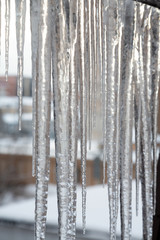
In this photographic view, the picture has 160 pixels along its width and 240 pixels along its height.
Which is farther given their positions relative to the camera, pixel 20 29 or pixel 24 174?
pixel 24 174

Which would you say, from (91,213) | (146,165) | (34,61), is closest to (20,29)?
(34,61)

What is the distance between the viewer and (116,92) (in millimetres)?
681

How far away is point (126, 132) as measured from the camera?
0.72 meters

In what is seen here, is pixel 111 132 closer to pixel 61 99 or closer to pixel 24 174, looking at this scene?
pixel 61 99

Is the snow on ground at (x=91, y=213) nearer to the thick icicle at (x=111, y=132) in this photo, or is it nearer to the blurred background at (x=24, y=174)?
the blurred background at (x=24, y=174)

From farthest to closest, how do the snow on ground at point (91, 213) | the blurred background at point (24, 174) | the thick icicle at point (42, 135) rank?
1. the blurred background at point (24, 174)
2. the snow on ground at point (91, 213)
3. the thick icicle at point (42, 135)

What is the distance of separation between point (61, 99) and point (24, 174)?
483 centimetres

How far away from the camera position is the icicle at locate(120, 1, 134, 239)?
2.32ft

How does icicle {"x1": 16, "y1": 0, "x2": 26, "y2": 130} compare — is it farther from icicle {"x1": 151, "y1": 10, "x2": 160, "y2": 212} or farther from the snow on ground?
the snow on ground

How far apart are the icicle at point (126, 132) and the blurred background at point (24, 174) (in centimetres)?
218

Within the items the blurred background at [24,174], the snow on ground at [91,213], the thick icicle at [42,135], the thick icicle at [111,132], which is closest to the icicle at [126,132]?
the thick icicle at [111,132]

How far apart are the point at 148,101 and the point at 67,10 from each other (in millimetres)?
220

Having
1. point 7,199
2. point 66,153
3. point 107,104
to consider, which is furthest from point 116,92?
point 7,199

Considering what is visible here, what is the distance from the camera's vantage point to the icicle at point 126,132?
2.32 ft
